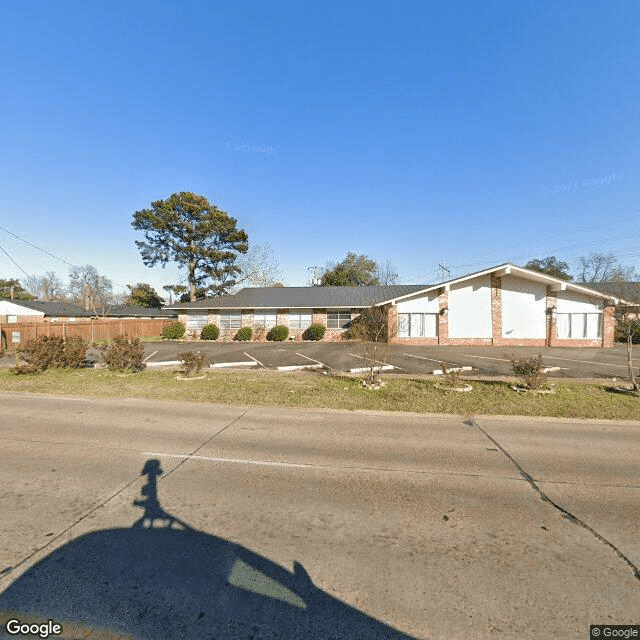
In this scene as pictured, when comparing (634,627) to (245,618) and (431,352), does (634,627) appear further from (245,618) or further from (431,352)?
(431,352)

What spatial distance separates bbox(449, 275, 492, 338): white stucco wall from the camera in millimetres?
24266

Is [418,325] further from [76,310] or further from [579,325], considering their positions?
[76,310]

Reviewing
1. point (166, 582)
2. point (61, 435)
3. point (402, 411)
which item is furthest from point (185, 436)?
point (402, 411)

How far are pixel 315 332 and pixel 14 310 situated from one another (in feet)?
135

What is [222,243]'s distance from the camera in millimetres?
39719

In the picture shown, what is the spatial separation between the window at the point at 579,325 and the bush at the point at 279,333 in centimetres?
2063

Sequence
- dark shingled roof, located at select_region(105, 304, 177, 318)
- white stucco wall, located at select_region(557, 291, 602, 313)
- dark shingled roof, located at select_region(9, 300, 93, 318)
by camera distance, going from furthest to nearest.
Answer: dark shingled roof, located at select_region(105, 304, 177, 318) → dark shingled roof, located at select_region(9, 300, 93, 318) → white stucco wall, located at select_region(557, 291, 602, 313)

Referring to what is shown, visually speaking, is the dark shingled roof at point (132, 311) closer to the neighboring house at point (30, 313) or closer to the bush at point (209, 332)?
the neighboring house at point (30, 313)

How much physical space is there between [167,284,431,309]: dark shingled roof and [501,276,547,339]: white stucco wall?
592 cm

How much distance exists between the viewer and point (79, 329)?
27.3 metres

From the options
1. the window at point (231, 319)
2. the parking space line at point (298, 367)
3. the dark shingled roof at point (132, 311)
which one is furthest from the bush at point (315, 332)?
the dark shingled roof at point (132, 311)

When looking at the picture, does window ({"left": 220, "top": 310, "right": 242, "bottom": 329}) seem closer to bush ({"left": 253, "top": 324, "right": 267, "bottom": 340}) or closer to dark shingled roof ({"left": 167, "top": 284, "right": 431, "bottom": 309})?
dark shingled roof ({"left": 167, "top": 284, "right": 431, "bottom": 309})

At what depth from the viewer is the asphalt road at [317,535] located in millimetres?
2455
